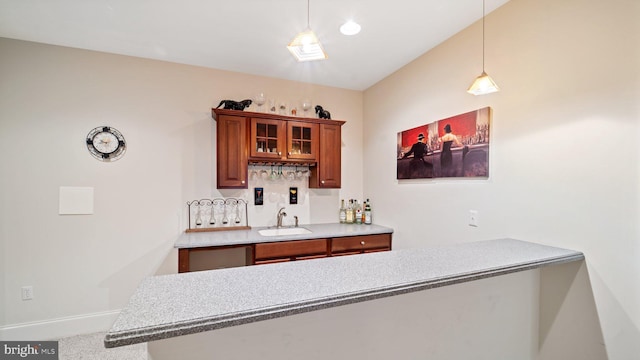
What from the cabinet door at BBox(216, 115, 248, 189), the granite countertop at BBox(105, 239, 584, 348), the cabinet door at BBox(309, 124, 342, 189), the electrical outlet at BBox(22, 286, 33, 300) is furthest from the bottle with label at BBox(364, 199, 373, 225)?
the electrical outlet at BBox(22, 286, 33, 300)

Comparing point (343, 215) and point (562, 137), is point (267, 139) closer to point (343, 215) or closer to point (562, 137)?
point (343, 215)

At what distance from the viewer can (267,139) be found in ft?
9.78

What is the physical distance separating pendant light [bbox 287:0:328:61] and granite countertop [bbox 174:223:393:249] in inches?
64.4

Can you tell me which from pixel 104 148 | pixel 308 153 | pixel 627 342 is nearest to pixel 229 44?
pixel 308 153

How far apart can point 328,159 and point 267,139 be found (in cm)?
75

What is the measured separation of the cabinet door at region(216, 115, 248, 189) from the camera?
2820 millimetres

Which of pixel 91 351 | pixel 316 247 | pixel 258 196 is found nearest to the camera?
pixel 91 351

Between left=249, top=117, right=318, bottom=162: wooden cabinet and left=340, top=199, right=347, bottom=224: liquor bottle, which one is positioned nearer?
left=249, top=117, right=318, bottom=162: wooden cabinet

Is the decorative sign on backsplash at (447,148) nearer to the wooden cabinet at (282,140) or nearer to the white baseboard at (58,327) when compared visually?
the wooden cabinet at (282,140)

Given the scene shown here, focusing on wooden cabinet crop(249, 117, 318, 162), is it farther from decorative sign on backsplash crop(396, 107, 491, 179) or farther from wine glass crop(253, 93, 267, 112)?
decorative sign on backsplash crop(396, 107, 491, 179)

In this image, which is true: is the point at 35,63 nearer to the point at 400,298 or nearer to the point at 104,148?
the point at 104,148

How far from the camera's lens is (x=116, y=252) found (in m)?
2.68

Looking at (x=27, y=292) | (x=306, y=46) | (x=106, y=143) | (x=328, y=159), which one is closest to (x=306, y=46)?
(x=306, y=46)

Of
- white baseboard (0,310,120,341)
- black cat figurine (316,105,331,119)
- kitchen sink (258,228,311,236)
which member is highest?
black cat figurine (316,105,331,119)
